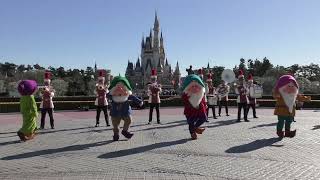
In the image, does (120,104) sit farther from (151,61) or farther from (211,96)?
(151,61)

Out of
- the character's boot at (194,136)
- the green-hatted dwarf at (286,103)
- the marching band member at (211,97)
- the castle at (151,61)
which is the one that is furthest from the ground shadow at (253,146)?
the castle at (151,61)

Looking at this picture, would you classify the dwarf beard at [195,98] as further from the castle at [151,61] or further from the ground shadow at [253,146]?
the castle at [151,61]

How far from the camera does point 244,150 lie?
10.5 m

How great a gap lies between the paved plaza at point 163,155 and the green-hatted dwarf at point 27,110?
274 mm

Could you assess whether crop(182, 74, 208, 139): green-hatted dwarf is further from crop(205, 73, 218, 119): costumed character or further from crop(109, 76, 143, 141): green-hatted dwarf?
crop(205, 73, 218, 119): costumed character

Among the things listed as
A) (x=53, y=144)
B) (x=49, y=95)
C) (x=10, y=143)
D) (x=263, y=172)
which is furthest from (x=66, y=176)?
(x=49, y=95)

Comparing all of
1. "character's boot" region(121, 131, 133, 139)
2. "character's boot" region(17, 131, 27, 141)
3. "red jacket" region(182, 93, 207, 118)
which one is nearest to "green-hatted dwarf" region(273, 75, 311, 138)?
"red jacket" region(182, 93, 207, 118)

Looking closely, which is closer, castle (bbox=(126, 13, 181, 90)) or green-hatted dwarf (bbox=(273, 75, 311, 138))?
green-hatted dwarf (bbox=(273, 75, 311, 138))

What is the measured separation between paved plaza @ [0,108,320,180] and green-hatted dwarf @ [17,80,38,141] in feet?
0.90

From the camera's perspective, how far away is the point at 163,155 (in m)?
9.91

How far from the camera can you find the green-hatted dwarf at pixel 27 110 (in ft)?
41.2

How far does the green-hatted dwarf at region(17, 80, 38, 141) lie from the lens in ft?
41.2

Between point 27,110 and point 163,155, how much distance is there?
464 cm

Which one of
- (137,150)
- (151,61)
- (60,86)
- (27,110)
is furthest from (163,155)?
(151,61)
